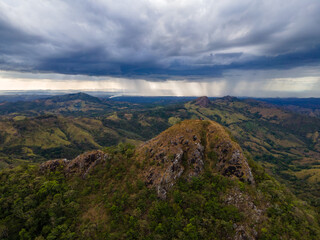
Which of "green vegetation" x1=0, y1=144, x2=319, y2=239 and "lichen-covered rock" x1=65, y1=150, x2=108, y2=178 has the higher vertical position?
"lichen-covered rock" x1=65, y1=150, x2=108, y2=178

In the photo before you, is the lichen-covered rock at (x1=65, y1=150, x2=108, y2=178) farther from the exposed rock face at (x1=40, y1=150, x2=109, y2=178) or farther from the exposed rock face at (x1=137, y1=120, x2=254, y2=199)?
the exposed rock face at (x1=137, y1=120, x2=254, y2=199)

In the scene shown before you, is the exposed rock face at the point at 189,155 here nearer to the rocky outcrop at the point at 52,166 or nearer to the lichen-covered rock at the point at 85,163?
the lichen-covered rock at the point at 85,163

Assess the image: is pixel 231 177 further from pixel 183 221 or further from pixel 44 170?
pixel 44 170

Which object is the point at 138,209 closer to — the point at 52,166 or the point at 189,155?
the point at 189,155

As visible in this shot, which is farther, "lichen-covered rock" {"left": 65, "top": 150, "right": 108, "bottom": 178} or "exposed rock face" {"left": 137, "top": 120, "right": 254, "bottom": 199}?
"lichen-covered rock" {"left": 65, "top": 150, "right": 108, "bottom": 178}

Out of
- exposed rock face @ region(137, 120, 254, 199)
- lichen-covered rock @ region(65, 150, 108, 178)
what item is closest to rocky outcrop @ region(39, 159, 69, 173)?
lichen-covered rock @ region(65, 150, 108, 178)

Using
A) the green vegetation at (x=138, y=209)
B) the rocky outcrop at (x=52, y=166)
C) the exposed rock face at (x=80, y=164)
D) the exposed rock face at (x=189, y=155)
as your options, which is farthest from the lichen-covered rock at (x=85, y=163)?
the exposed rock face at (x=189, y=155)

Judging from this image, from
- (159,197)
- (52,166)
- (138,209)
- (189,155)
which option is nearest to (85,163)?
(52,166)
